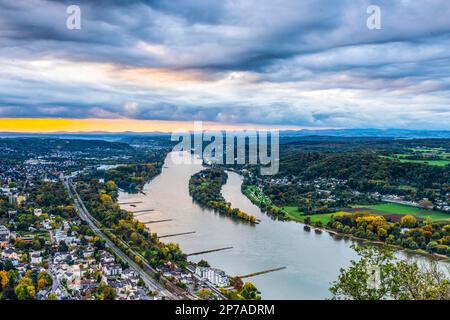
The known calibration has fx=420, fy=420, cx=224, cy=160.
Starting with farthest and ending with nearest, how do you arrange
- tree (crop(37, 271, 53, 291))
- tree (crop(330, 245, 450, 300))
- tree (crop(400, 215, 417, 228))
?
tree (crop(400, 215, 417, 228)), tree (crop(37, 271, 53, 291)), tree (crop(330, 245, 450, 300))

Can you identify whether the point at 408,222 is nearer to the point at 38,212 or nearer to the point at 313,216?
the point at 313,216

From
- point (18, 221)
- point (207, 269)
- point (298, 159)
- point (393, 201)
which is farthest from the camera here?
point (298, 159)

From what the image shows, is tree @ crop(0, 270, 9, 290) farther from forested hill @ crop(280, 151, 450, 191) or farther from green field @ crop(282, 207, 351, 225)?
forested hill @ crop(280, 151, 450, 191)

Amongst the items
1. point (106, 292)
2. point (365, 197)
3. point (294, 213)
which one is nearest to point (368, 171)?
point (365, 197)

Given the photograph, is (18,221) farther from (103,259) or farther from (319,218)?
(319,218)

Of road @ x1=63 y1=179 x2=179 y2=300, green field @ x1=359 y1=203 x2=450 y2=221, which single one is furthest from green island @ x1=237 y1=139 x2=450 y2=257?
road @ x1=63 y1=179 x2=179 y2=300

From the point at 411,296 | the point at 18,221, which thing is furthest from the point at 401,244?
the point at 18,221

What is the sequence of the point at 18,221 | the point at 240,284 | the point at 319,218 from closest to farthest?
the point at 240,284 < the point at 18,221 < the point at 319,218
